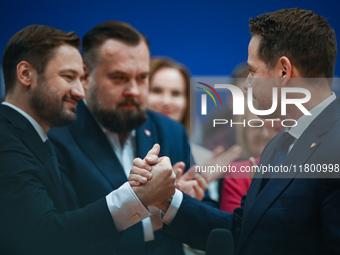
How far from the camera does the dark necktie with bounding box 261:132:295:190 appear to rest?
61.6 inches

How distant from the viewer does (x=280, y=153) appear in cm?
159

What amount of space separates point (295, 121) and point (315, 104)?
0.40 ft

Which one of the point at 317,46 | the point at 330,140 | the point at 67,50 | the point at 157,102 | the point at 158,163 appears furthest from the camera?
the point at 157,102

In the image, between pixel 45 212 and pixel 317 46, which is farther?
pixel 45 212

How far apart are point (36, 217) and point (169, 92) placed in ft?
6.27

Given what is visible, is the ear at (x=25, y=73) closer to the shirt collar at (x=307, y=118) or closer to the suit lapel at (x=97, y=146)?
the suit lapel at (x=97, y=146)

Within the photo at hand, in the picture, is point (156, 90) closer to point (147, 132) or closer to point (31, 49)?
point (147, 132)

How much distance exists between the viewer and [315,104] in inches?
58.6

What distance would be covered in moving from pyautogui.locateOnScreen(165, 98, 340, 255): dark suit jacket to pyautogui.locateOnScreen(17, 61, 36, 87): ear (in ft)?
4.24

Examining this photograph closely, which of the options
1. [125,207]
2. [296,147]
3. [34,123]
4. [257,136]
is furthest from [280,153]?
[34,123]

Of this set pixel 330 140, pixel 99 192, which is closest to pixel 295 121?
pixel 330 140

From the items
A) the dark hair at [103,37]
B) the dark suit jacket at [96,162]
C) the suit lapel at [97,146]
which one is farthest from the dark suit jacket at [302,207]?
the dark hair at [103,37]

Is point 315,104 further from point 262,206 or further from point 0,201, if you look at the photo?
point 0,201

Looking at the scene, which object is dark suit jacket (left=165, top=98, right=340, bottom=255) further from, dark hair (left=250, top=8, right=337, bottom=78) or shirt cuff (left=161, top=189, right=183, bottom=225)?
shirt cuff (left=161, top=189, right=183, bottom=225)
